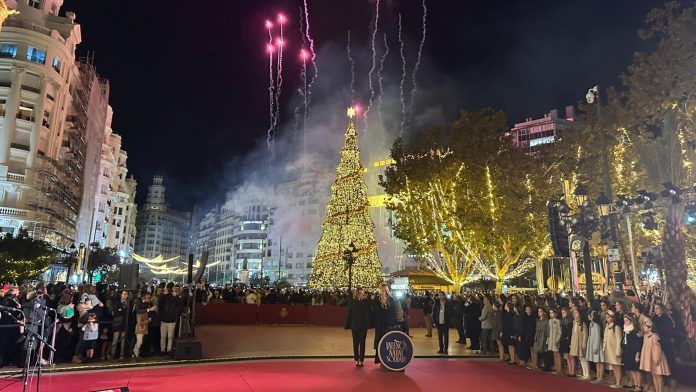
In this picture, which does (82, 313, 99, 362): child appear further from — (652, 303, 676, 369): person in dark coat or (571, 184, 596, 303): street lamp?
(571, 184, 596, 303): street lamp

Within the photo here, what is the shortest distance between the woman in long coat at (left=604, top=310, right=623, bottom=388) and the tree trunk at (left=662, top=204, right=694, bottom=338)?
3.31 metres

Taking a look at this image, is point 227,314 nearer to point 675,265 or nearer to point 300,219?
point 675,265

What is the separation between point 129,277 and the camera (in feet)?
38.8

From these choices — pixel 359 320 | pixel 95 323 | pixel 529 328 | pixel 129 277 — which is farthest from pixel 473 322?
pixel 95 323

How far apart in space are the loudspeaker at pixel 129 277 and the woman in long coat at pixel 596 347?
35.1ft

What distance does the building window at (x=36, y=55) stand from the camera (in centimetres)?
3991

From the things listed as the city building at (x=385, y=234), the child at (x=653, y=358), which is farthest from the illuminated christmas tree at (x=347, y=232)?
the city building at (x=385, y=234)

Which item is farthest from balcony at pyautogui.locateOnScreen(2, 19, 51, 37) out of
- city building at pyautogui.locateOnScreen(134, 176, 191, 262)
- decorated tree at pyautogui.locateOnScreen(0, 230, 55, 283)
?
city building at pyautogui.locateOnScreen(134, 176, 191, 262)

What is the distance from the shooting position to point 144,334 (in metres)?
11.6

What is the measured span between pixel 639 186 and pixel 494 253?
25.3 feet

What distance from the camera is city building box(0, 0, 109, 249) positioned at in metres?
37.7

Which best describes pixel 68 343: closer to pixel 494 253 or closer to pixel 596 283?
pixel 494 253

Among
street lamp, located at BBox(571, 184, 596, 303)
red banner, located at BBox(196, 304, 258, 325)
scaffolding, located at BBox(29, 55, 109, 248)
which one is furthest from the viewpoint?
scaffolding, located at BBox(29, 55, 109, 248)

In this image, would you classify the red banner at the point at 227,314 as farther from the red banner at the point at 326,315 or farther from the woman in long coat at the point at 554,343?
the woman in long coat at the point at 554,343
